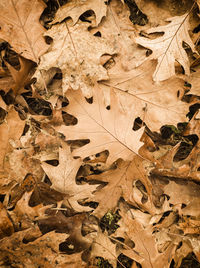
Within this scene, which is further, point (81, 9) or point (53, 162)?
point (53, 162)

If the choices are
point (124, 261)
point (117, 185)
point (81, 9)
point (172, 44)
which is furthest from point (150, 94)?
point (124, 261)

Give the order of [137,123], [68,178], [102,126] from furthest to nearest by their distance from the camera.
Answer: [137,123] < [68,178] < [102,126]

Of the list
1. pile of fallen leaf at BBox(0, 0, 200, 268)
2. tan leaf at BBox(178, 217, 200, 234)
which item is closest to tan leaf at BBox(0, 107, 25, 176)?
pile of fallen leaf at BBox(0, 0, 200, 268)

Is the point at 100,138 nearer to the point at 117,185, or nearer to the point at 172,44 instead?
the point at 117,185

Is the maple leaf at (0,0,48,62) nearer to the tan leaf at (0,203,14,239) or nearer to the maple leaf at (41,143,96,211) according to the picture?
the maple leaf at (41,143,96,211)

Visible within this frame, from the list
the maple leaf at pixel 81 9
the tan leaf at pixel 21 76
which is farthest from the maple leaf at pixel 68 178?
the maple leaf at pixel 81 9

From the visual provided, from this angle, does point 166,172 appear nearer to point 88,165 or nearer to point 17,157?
point 88,165

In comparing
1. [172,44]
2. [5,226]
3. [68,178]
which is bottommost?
[5,226]

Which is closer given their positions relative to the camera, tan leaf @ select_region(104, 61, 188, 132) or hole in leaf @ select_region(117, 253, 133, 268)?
tan leaf @ select_region(104, 61, 188, 132)
